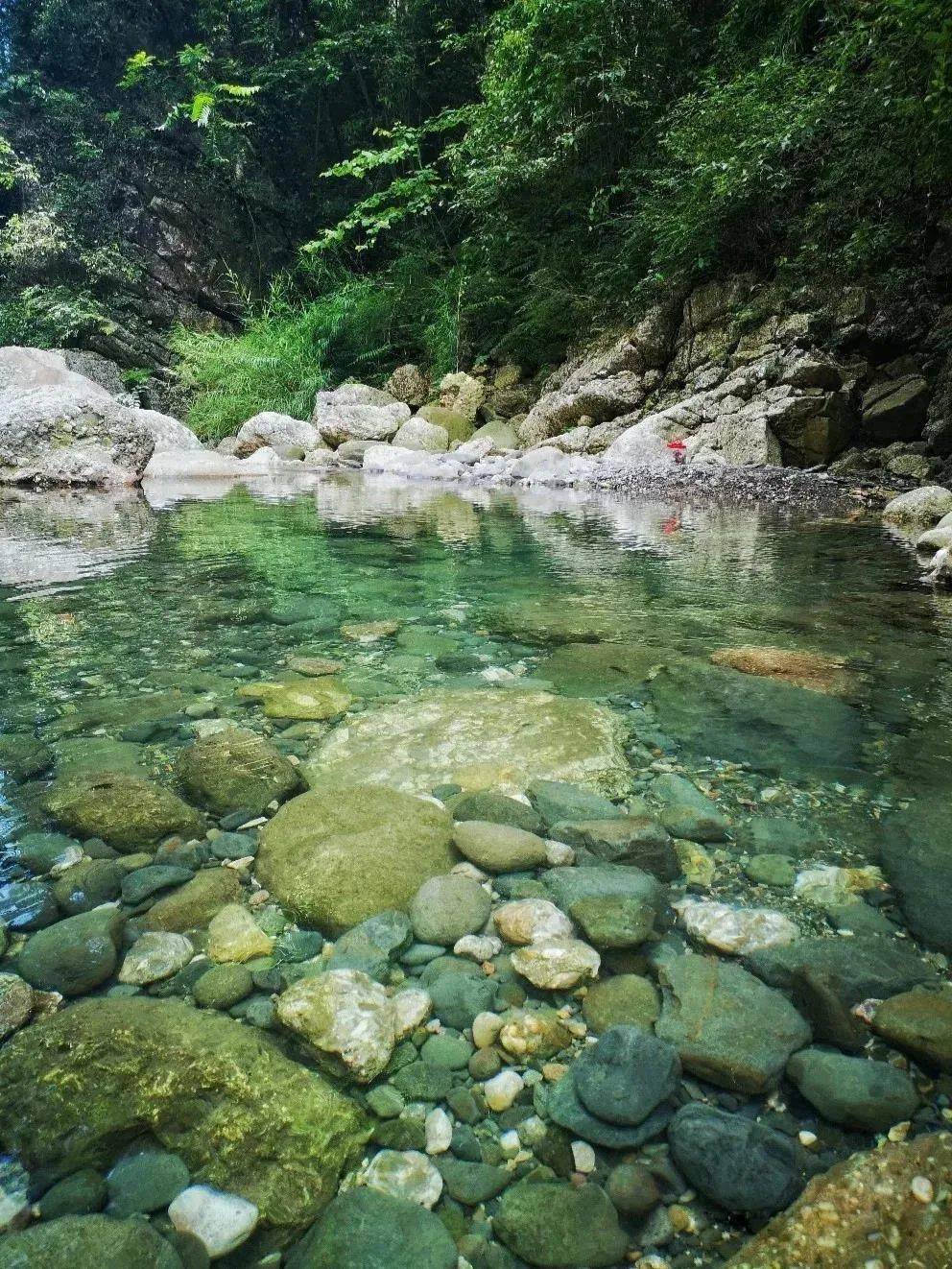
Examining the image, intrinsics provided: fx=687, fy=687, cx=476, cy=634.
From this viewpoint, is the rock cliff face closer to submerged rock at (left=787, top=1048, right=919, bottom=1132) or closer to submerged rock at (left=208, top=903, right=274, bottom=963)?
submerged rock at (left=787, top=1048, right=919, bottom=1132)

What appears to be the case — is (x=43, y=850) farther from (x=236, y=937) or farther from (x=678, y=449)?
(x=678, y=449)

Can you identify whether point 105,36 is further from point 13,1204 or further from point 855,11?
point 13,1204

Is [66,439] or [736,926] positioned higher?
[66,439]

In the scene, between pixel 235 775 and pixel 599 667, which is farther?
pixel 599 667

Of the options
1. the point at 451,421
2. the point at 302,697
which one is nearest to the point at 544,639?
the point at 302,697

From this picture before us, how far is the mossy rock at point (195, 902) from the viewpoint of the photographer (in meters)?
1.42

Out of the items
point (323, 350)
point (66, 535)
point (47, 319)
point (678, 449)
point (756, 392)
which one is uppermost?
point (47, 319)

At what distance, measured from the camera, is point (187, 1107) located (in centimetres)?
100

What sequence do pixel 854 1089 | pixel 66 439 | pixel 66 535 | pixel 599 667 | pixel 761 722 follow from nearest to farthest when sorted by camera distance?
pixel 854 1089, pixel 761 722, pixel 599 667, pixel 66 535, pixel 66 439

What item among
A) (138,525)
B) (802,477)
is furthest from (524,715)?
(802,477)

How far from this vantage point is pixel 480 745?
2.15m

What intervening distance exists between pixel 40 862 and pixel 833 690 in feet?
8.31

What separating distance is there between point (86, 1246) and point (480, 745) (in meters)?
1.48

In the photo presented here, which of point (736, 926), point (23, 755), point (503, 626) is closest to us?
point (736, 926)
